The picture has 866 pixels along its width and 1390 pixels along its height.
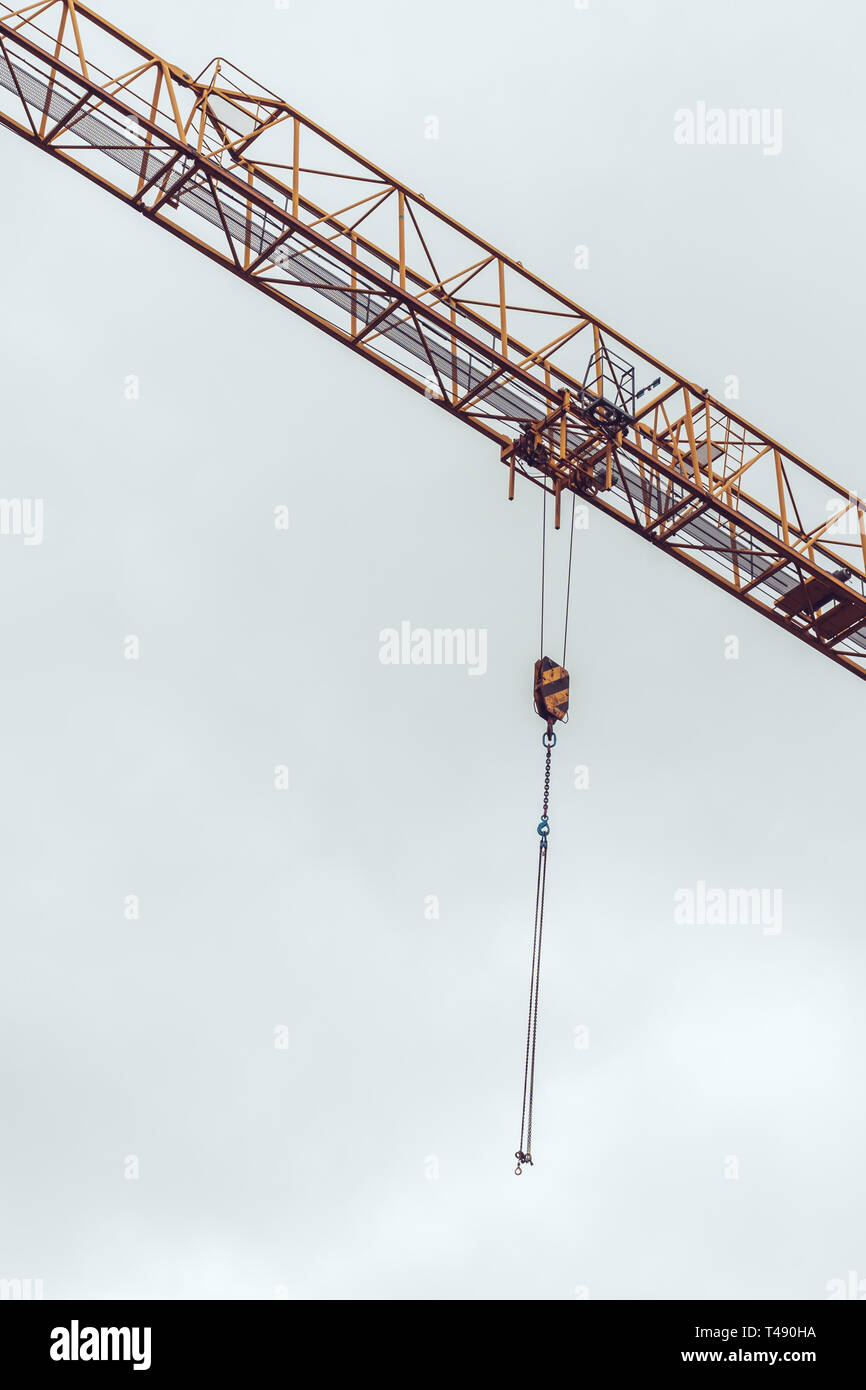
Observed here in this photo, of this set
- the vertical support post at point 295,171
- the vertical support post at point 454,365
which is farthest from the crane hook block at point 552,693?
the vertical support post at point 295,171

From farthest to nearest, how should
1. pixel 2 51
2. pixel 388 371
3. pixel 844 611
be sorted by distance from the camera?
pixel 844 611 < pixel 388 371 < pixel 2 51

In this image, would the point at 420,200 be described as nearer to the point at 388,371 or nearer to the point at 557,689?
the point at 388,371

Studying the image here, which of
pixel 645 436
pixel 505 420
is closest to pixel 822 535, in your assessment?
pixel 645 436

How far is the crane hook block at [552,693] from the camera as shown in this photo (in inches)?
1259

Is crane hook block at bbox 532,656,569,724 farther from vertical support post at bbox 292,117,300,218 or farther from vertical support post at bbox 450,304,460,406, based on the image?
vertical support post at bbox 292,117,300,218

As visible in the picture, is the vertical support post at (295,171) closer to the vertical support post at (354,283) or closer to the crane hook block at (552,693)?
the vertical support post at (354,283)

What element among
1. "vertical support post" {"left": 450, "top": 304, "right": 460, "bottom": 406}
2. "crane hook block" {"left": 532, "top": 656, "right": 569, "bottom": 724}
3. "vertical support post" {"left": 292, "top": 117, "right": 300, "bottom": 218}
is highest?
"vertical support post" {"left": 292, "top": 117, "right": 300, "bottom": 218}

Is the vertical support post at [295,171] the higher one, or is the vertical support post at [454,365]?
the vertical support post at [295,171]

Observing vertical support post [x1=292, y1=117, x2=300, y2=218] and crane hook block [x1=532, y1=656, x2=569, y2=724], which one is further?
crane hook block [x1=532, y1=656, x2=569, y2=724]

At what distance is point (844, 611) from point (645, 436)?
5.77 metres

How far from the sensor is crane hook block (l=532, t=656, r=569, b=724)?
32.0m

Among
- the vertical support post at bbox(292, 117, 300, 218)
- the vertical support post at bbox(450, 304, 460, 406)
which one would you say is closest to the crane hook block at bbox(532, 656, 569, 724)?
the vertical support post at bbox(450, 304, 460, 406)

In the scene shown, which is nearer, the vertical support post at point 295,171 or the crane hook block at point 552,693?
the vertical support post at point 295,171

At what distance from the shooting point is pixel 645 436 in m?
31.7
